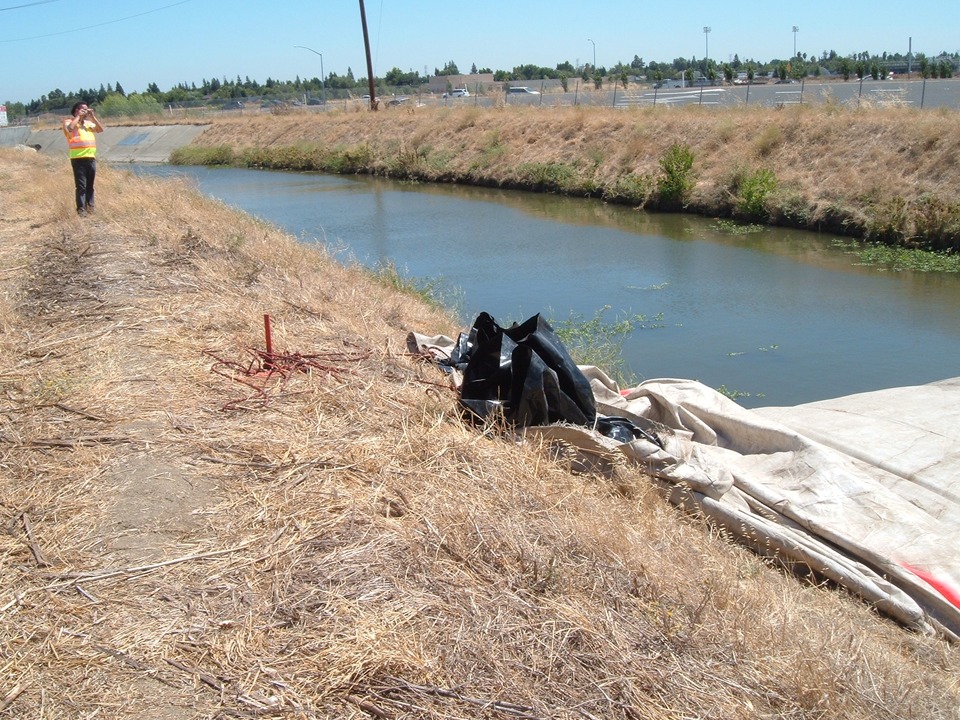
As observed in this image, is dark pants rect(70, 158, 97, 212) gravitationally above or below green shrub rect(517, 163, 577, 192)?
above

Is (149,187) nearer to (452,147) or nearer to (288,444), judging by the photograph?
(288,444)

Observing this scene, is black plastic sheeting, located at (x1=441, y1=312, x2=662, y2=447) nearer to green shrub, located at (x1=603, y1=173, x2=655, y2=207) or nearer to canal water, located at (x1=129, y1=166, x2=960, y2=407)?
canal water, located at (x1=129, y1=166, x2=960, y2=407)

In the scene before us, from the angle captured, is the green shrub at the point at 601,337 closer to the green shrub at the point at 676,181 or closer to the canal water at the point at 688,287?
the canal water at the point at 688,287

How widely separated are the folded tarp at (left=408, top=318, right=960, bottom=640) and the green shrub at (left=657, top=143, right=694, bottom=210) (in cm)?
1540

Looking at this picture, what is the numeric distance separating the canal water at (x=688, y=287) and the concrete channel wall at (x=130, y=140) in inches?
1061

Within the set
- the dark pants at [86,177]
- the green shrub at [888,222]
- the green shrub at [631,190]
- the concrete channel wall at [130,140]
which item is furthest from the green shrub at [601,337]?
the concrete channel wall at [130,140]

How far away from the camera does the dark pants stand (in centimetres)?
1197

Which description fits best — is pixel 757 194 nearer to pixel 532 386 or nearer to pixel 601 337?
pixel 601 337

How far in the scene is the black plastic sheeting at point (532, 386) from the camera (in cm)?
500

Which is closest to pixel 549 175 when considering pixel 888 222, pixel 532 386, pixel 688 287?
pixel 888 222

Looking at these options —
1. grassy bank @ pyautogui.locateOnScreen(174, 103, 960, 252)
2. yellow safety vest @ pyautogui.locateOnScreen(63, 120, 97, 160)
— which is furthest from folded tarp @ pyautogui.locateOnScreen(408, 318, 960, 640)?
grassy bank @ pyautogui.locateOnScreen(174, 103, 960, 252)

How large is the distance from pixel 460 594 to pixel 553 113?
2821 cm

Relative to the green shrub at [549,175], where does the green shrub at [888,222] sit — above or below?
below

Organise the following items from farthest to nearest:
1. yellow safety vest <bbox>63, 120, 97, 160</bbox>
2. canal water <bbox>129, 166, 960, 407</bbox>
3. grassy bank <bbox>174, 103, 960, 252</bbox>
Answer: grassy bank <bbox>174, 103, 960, 252</bbox> → yellow safety vest <bbox>63, 120, 97, 160</bbox> → canal water <bbox>129, 166, 960, 407</bbox>
